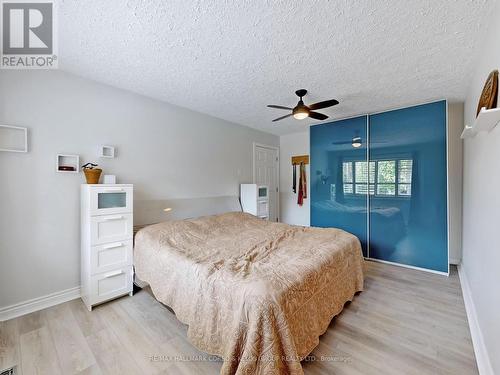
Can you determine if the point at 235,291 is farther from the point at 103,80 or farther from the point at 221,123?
the point at 221,123

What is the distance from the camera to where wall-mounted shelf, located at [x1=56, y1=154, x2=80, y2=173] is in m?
2.33

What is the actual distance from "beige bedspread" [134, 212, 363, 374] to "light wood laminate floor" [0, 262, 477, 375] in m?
0.18

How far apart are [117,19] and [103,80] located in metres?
1.21

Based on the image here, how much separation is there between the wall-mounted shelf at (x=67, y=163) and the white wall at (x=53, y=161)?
57 millimetres

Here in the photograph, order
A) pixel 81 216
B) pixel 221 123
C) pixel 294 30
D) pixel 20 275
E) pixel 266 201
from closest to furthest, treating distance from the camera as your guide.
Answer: pixel 294 30 < pixel 20 275 < pixel 81 216 < pixel 221 123 < pixel 266 201

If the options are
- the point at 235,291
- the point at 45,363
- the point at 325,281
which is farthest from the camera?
the point at 325,281

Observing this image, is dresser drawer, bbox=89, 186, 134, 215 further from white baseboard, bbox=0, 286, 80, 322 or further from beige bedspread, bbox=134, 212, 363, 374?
white baseboard, bbox=0, 286, 80, 322

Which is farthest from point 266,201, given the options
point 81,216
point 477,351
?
point 477,351

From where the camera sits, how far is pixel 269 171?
16.9 feet

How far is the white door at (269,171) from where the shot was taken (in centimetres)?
483

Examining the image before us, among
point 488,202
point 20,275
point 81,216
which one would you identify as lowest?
point 20,275

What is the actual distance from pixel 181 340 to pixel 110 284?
1110 mm

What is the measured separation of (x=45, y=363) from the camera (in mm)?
1588

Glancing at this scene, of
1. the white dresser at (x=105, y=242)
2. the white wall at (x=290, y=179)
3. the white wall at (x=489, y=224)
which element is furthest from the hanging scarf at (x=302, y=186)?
the white dresser at (x=105, y=242)
